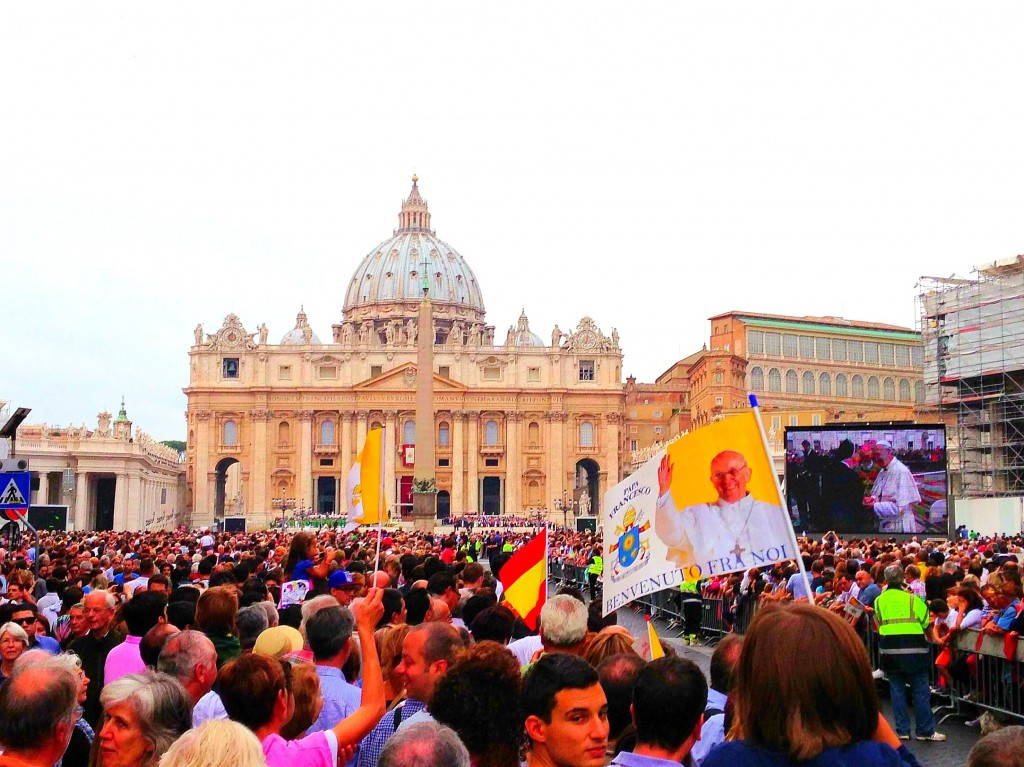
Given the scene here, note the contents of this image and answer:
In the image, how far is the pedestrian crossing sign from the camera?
15.3 meters

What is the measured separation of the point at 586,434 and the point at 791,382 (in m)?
16.3

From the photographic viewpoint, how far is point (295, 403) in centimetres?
9425

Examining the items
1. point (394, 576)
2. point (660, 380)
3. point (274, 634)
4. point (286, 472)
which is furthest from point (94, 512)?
point (274, 634)

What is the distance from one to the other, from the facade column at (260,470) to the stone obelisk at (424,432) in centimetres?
3895

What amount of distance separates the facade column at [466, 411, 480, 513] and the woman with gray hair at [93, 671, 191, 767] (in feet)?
292

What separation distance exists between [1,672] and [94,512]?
7832 centimetres

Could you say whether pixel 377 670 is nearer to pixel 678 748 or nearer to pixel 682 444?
pixel 678 748

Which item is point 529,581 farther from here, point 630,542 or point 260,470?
point 260,470

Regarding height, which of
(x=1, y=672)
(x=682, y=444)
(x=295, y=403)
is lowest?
(x=1, y=672)

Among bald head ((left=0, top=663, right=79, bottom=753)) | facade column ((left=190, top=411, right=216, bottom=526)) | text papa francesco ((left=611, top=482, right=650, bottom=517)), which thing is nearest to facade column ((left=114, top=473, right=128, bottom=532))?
facade column ((left=190, top=411, right=216, bottom=526))

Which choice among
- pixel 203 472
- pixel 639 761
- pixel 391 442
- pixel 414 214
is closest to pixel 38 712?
pixel 639 761

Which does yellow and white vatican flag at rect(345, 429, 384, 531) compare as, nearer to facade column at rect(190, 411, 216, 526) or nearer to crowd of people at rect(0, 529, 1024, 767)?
crowd of people at rect(0, 529, 1024, 767)

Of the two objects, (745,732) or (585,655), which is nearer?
(745,732)

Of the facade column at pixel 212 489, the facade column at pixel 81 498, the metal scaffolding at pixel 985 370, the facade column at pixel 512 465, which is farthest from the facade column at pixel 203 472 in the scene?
the metal scaffolding at pixel 985 370
